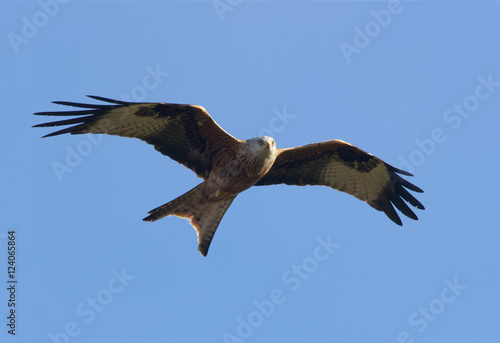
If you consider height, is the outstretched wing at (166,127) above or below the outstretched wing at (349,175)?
above

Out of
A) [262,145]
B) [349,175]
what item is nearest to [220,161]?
[262,145]

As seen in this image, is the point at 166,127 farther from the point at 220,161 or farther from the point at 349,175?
the point at 349,175

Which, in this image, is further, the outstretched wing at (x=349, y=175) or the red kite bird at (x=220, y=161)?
the outstretched wing at (x=349, y=175)

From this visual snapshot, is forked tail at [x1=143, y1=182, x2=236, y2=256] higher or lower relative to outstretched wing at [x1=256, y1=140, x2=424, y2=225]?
higher

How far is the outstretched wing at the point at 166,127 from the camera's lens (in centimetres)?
1005

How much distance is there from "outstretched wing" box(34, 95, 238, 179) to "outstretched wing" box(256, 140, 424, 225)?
115 cm

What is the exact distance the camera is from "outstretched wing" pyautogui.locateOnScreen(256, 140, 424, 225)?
11172 mm

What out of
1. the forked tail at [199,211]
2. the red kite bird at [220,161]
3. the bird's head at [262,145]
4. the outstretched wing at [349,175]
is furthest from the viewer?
the outstretched wing at [349,175]

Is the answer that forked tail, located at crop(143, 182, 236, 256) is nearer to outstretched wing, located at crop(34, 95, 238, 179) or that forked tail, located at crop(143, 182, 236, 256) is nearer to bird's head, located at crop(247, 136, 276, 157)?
outstretched wing, located at crop(34, 95, 238, 179)

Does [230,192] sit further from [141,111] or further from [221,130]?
[141,111]

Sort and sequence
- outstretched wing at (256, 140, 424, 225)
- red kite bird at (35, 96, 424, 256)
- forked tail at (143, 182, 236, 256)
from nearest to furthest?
red kite bird at (35, 96, 424, 256) < forked tail at (143, 182, 236, 256) < outstretched wing at (256, 140, 424, 225)

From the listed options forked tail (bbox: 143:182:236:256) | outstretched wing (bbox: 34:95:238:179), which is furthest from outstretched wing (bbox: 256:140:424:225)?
outstretched wing (bbox: 34:95:238:179)

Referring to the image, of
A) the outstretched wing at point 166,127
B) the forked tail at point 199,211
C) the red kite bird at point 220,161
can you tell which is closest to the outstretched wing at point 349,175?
the red kite bird at point 220,161

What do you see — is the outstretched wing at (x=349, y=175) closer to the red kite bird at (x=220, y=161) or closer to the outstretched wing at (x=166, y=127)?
the red kite bird at (x=220, y=161)
